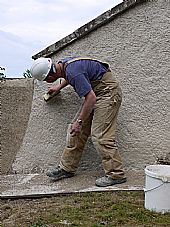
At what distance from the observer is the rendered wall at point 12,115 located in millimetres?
6285

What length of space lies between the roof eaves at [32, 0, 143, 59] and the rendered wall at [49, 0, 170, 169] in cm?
6

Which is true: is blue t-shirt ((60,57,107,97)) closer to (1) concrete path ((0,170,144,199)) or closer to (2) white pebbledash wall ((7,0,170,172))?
(2) white pebbledash wall ((7,0,170,172))

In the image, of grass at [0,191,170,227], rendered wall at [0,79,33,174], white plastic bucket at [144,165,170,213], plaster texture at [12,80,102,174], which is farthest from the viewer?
rendered wall at [0,79,33,174]

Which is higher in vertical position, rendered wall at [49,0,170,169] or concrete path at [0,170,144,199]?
rendered wall at [49,0,170,169]

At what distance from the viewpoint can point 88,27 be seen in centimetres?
582

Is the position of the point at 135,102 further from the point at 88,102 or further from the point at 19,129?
the point at 19,129

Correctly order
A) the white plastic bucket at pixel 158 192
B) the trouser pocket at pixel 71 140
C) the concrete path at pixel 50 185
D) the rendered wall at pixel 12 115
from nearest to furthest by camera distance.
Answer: the white plastic bucket at pixel 158 192, the concrete path at pixel 50 185, the trouser pocket at pixel 71 140, the rendered wall at pixel 12 115

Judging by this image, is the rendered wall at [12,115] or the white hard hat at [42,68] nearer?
the white hard hat at [42,68]

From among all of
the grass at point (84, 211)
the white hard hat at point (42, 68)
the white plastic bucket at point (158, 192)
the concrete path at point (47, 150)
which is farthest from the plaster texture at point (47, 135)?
the white plastic bucket at point (158, 192)

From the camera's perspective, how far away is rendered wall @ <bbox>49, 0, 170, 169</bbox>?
5.67 meters

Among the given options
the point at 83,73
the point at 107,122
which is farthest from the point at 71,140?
the point at 83,73

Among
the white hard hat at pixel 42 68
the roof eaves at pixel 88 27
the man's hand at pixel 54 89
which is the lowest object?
the man's hand at pixel 54 89

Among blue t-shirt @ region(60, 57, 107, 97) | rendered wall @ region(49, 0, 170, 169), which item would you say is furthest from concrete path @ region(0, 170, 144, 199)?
blue t-shirt @ region(60, 57, 107, 97)

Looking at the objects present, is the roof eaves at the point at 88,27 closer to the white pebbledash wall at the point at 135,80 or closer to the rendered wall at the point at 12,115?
the white pebbledash wall at the point at 135,80
